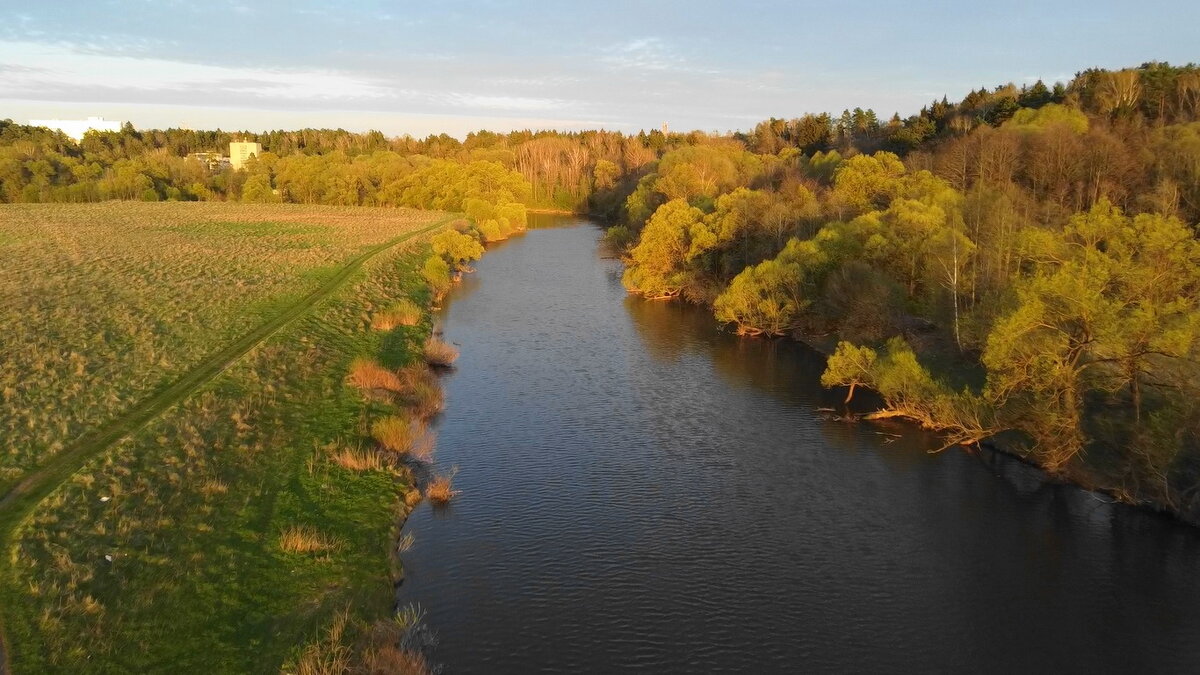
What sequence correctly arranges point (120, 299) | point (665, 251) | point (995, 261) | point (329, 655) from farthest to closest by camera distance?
point (665, 251), point (120, 299), point (995, 261), point (329, 655)

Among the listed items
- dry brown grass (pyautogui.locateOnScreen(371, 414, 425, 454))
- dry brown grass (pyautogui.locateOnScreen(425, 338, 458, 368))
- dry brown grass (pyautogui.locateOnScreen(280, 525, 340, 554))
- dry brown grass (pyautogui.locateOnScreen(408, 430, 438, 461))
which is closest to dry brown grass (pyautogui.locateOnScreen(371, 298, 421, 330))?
dry brown grass (pyautogui.locateOnScreen(425, 338, 458, 368))

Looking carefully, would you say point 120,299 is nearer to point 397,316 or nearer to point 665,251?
point 397,316

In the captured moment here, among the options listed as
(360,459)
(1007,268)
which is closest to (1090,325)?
(1007,268)

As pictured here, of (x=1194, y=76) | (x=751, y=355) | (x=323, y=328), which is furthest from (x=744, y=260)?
(x=1194, y=76)

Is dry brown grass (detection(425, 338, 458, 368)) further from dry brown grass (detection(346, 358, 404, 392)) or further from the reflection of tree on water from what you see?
the reflection of tree on water

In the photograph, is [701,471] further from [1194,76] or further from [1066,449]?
[1194,76]
